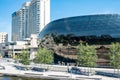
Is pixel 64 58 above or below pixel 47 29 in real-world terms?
below

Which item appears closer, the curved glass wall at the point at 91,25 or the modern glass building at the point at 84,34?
the modern glass building at the point at 84,34

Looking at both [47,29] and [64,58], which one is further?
[47,29]

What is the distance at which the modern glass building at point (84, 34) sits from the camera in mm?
105750

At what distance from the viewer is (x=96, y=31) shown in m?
109

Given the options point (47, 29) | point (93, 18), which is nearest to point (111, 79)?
point (93, 18)

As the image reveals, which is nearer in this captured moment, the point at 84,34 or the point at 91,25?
the point at 91,25

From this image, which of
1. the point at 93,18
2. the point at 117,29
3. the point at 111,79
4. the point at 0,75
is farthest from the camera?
the point at 93,18

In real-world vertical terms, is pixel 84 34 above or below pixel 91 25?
below

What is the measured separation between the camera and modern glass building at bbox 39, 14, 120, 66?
106m

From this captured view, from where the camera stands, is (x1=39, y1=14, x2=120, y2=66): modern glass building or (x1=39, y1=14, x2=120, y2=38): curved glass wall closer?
(x1=39, y1=14, x2=120, y2=66): modern glass building

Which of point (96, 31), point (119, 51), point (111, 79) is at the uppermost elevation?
point (96, 31)

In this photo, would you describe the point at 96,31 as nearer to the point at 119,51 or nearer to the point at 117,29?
the point at 117,29

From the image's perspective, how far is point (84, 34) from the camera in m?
112

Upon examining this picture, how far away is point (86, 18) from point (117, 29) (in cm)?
1490
